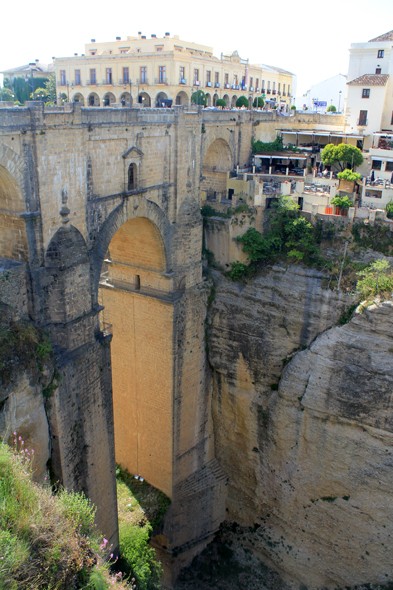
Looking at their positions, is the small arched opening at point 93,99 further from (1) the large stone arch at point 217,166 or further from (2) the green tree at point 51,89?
(1) the large stone arch at point 217,166

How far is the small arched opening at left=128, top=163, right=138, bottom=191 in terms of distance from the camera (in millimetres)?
16433

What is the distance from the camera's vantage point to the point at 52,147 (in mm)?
12914

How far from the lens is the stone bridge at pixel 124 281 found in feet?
42.8

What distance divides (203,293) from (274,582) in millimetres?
12418

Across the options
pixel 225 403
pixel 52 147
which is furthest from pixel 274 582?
pixel 52 147

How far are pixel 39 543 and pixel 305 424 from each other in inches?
559

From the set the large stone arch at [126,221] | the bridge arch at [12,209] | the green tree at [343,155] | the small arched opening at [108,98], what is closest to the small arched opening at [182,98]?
the small arched opening at [108,98]

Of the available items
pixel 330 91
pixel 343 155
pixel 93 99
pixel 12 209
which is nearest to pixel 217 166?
pixel 343 155

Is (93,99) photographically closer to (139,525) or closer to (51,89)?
(51,89)

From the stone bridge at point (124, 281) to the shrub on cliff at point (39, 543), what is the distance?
4.82 metres

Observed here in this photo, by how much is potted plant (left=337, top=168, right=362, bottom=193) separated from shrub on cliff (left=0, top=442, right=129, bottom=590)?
62.3 ft

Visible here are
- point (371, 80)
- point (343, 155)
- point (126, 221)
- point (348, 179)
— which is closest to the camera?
point (126, 221)

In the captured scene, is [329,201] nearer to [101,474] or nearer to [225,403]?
[225,403]

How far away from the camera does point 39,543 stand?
8008 mm
